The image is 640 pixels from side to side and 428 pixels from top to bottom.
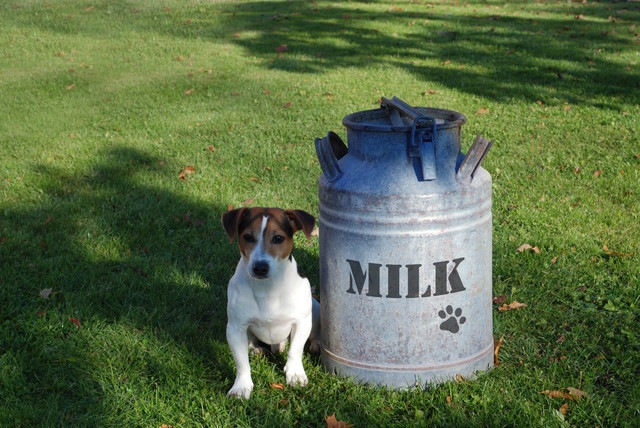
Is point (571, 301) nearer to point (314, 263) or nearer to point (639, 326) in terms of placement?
point (639, 326)

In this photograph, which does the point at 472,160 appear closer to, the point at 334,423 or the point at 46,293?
the point at 334,423

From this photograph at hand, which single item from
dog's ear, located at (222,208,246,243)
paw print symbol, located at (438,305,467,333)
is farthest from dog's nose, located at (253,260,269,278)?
paw print symbol, located at (438,305,467,333)

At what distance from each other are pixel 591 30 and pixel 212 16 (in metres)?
7.61

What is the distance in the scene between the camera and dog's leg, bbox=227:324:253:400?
3713mm

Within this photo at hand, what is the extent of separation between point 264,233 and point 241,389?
2.73ft

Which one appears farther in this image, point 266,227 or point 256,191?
point 256,191

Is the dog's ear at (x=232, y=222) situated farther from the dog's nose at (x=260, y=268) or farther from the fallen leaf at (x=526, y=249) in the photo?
the fallen leaf at (x=526, y=249)

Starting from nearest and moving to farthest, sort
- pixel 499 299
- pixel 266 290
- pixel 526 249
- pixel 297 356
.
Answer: pixel 266 290, pixel 297 356, pixel 499 299, pixel 526 249

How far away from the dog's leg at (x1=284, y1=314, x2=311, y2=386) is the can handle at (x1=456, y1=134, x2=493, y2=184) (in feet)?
3.50

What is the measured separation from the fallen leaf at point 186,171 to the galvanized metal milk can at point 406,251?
3.64m

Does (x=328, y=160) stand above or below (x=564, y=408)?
above

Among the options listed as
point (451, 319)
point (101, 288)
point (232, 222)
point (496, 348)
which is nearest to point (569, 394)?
point (496, 348)

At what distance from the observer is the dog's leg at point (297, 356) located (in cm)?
382

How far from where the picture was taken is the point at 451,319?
144 inches
